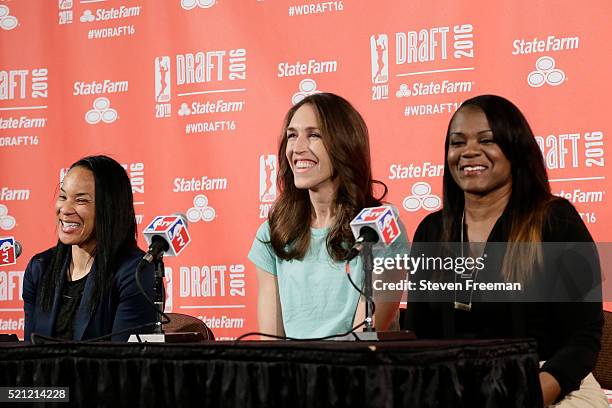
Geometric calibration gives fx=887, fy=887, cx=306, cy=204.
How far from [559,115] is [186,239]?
72.1 inches

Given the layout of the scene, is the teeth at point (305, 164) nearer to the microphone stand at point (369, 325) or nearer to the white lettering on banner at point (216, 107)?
the microphone stand at point (369, 325)

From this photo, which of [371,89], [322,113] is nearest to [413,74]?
[371,89]

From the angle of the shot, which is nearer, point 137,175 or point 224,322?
point 224,322

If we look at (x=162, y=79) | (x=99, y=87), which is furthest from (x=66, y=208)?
(x=99, y=87)

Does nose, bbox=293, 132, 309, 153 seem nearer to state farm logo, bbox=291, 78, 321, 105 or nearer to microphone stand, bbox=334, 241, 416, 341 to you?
microphone stand, bbox=334, 241, 416, 341

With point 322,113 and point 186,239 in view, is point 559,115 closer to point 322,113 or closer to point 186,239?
point 322,113

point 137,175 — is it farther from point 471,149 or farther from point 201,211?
point 471,149

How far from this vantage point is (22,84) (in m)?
4.46

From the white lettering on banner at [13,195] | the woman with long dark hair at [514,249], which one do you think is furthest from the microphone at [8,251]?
the white lettering on banner at [13,195]

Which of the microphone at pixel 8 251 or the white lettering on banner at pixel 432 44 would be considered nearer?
the microphone at pixel 8 251

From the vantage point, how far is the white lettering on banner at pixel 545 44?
3426 mm

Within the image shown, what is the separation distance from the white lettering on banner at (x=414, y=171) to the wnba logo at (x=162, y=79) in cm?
118

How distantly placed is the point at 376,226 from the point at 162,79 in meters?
2.49

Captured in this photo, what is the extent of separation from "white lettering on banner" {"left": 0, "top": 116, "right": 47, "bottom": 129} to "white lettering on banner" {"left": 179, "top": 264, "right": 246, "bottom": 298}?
107 centimetres
